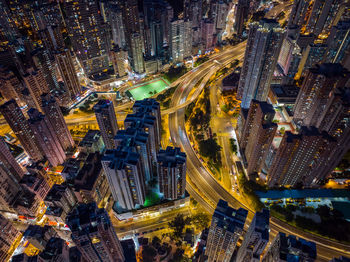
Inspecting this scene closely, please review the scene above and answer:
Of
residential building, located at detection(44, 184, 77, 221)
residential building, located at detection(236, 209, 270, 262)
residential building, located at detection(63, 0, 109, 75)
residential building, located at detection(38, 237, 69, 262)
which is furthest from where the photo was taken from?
residential building, located at detection(63, 0, 109, 75)

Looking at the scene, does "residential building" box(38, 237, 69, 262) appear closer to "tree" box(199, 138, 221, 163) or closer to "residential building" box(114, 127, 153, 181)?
"residential building" box(114, 127, 153, 181)

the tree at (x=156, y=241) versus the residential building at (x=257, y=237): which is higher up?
the residential building at (x=257, y=237)

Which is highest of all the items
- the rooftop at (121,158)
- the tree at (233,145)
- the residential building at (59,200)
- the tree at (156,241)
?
the rooftop at (121,158)

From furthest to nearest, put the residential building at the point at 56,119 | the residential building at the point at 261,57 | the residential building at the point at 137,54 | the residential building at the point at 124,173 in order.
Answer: the residential building at the point at 137,54 < the residential building at the point at 261,57 < the residential building at the point at 56,119 < the residential building at the point at 124,173

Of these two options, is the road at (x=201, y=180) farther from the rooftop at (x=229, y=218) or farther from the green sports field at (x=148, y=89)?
the rooftop at (x=229, y=218)

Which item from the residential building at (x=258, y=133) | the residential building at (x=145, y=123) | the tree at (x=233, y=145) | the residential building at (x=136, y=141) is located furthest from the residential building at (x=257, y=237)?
the tree at (x=233, y=145)

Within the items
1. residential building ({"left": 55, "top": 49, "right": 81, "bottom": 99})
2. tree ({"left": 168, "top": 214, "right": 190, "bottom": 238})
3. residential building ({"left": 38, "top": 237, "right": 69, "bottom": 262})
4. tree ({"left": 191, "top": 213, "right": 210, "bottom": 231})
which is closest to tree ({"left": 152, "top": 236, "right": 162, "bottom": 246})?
tree ({"left": 168, "top": 214, "right": 190, "bottom": 238})
